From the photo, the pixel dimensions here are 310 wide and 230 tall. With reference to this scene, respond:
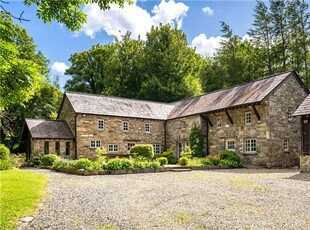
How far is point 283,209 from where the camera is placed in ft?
24.8

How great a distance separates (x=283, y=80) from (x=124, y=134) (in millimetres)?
15033

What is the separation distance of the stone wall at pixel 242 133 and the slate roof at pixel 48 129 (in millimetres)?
12994

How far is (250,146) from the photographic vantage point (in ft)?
74.5

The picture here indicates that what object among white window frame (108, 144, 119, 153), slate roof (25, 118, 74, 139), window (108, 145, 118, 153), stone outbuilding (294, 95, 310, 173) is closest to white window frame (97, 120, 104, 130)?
white window frame (108, 144, 119, 153)

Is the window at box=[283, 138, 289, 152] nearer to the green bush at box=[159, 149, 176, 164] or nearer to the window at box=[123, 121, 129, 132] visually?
the green bush at box=[159, 149, 176, 164]

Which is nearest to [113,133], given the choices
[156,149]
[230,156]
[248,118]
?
[156,149]

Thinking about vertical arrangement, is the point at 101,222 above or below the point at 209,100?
below

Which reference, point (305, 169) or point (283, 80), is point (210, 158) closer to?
point (305, 169)

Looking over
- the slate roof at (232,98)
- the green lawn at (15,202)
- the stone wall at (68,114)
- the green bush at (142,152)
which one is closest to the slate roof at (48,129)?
the stone wall at (68,114)

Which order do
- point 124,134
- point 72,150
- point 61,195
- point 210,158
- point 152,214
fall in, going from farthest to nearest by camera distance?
point 124,134, point 72,150, point 210,158, point 61,195, point 152,214

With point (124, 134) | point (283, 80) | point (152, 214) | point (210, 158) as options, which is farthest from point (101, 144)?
point (152, 214)

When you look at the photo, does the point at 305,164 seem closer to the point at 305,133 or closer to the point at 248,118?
the point at 305,133

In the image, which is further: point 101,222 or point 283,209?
point 283,209

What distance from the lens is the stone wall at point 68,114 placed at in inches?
1059
